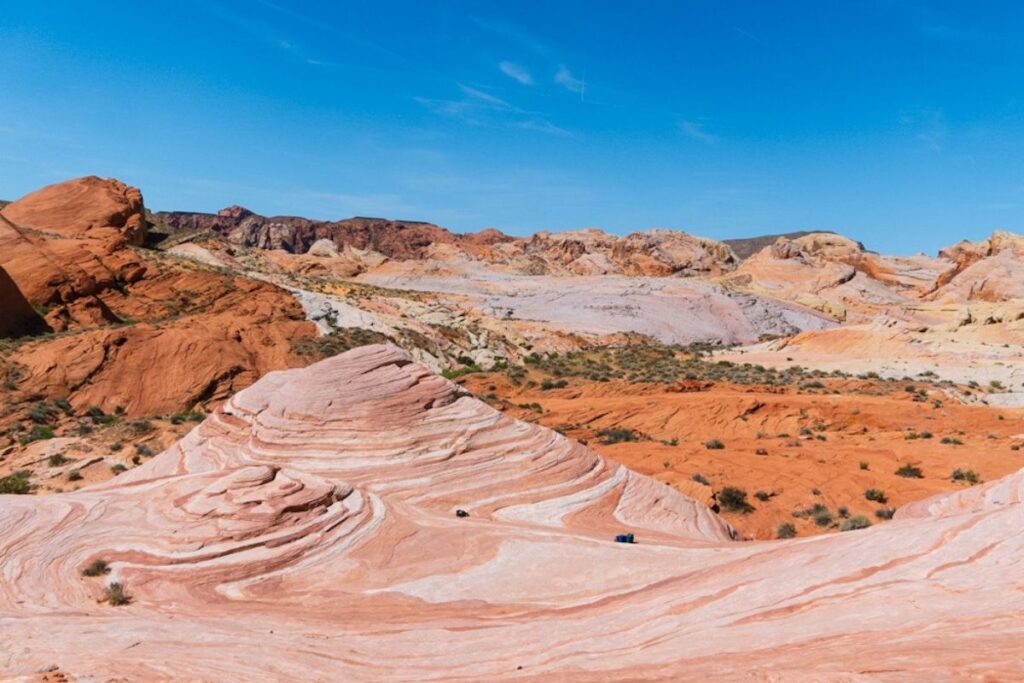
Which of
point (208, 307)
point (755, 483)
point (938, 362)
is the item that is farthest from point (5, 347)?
point (938, 362)

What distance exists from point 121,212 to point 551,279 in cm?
4622

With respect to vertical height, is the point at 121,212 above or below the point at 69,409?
above

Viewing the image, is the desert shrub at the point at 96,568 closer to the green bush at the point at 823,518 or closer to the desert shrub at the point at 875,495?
the green bush at the point at 823,518

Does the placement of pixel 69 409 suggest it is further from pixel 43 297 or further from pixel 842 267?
pixel 842 267

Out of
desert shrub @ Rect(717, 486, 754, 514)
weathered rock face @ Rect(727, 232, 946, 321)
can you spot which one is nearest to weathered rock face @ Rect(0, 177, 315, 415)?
desert shrub @ Rect(717, 486, 754, 514)

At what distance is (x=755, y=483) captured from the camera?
17.3 m

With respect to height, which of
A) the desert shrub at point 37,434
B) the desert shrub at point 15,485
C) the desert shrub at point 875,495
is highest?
the desert shrub at point 875,495

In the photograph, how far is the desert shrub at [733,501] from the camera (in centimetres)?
1566

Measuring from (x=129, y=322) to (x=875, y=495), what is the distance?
118 feet

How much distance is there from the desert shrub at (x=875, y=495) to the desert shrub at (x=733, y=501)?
319 cm

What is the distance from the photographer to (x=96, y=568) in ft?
25.2

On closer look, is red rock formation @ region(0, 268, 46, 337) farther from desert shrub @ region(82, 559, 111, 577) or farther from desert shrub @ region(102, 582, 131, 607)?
desert shrub @ region(102, 582, 131, 607)

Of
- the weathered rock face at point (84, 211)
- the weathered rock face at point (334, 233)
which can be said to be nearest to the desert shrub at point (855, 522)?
the weathered rock face at point (84, 211)

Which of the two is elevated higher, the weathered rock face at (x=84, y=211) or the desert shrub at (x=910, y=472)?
the weathered rock face at (x=84, y=211)
